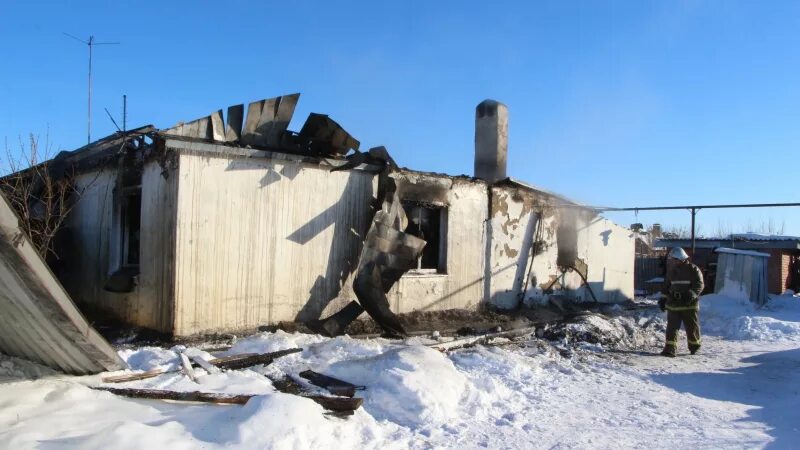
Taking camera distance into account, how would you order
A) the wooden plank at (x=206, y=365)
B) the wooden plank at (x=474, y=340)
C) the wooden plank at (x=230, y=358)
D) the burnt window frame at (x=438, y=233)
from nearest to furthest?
the wooden plank at (x=206, y=365), the wooden plank at (x=230, y=358), the wooden plank at (x=474, y=340), the burnt window frame at (x=438, y=233)

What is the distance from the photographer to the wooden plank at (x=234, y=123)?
8.45 metres

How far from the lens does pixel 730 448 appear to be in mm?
4777

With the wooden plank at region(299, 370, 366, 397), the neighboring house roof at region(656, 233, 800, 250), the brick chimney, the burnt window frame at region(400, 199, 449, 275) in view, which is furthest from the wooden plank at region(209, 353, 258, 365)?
the neighboring house roof at region(656, 233, 800, 250)

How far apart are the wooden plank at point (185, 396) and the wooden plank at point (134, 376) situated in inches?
12.2

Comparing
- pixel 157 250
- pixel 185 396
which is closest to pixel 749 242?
pixel 157 250

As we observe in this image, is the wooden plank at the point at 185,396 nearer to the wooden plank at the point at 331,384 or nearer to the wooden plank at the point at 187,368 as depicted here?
the wooden plank at the point at 187,368

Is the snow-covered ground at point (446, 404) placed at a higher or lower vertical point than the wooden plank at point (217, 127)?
lower

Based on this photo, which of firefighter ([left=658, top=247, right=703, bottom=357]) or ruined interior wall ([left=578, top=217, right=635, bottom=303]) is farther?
ruined interior wall ([left=578, top=217, right=635, bottom=303])

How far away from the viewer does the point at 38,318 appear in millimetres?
3863

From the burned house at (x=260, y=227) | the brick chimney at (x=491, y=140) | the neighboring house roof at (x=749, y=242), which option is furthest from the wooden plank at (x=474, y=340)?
the neighboring house roof at (x=749, y=242)

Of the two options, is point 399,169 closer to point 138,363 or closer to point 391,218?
point 391,218

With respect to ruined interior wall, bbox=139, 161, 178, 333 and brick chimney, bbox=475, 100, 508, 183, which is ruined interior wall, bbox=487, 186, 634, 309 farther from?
ruined interior wall, bbox=139, 161, 178, 333

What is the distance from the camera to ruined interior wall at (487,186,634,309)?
41.6ft

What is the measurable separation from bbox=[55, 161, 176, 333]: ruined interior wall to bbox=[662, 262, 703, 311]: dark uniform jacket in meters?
7.96
